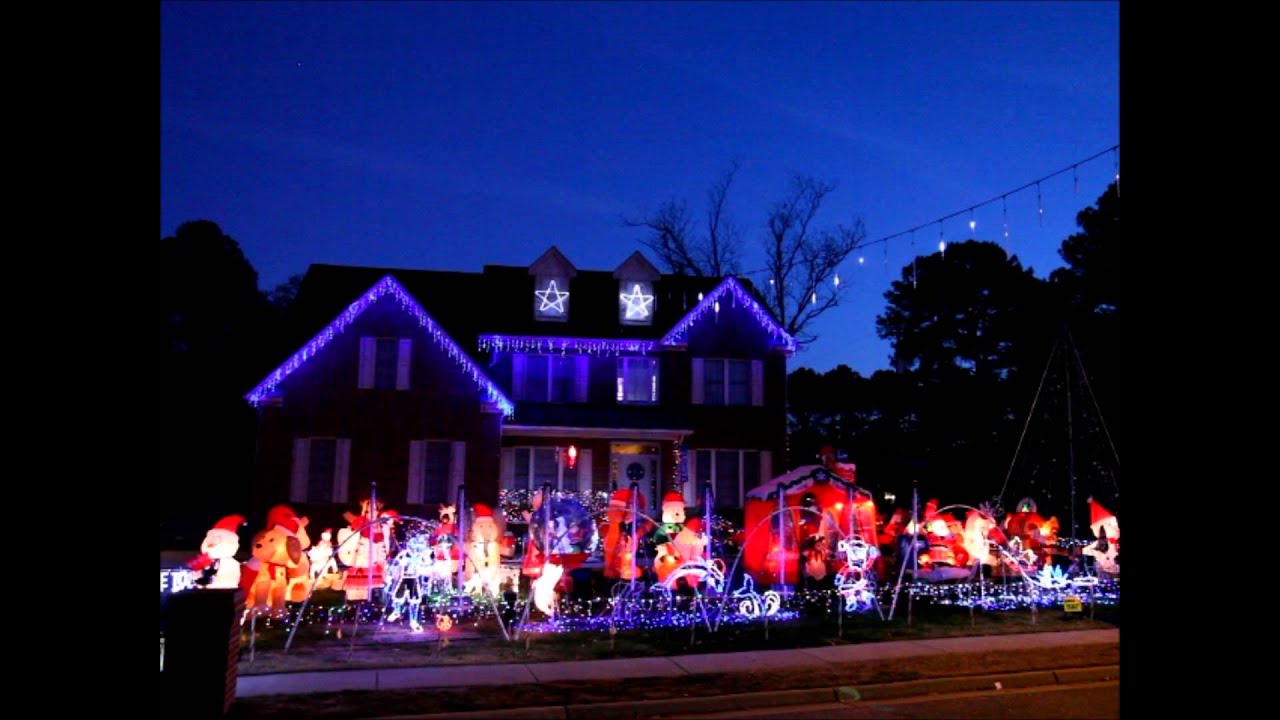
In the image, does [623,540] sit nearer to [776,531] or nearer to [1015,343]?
[776,531]

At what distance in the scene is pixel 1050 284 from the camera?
37000 mm

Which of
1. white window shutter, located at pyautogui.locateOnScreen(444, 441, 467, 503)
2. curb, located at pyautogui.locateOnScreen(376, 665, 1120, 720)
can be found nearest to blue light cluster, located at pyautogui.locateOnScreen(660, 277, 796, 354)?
white window shutter, located at pyautogui.locateOnScreen(444, 441, 467, 503)

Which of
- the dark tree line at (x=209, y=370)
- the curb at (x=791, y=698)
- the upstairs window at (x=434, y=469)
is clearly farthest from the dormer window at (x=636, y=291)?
the curb at (x=791, y=698)

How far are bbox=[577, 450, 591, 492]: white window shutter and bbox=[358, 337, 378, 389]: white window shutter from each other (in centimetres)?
618

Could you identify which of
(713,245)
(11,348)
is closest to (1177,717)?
(11,348)

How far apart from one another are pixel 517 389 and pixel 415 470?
426cm

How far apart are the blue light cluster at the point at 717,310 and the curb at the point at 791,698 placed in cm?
1832

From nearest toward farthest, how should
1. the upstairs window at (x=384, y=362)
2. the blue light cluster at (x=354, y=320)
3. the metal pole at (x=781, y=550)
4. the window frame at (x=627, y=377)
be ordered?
the metal pole at (x=781, y=550) → the blue light cluster at (x=354, y=320) → the upstairs window at (x=384, y=362) → the window frame at (x=627, y=377)

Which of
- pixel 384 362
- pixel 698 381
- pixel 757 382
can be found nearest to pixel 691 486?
pixel 698 381

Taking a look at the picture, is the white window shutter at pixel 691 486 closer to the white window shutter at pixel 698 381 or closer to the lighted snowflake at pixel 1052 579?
the white window shutter at pixel 698 381

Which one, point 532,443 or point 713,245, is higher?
point 713,245

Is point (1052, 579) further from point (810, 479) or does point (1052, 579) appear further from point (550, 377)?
point (550, 377)

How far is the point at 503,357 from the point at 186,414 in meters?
14.6

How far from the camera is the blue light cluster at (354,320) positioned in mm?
24734
